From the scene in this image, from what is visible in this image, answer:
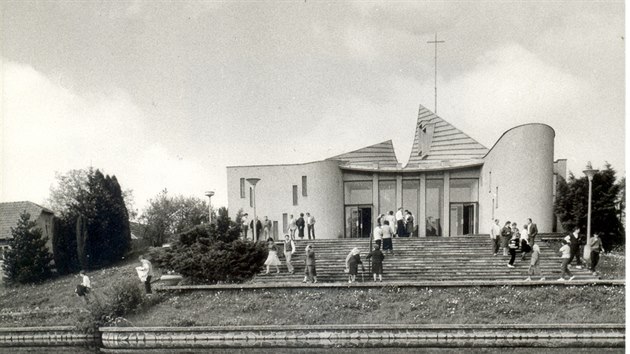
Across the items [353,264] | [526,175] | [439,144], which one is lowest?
[353,264]

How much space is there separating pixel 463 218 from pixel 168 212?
19097 mm

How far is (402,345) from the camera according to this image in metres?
11.5

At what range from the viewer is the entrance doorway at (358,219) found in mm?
25359

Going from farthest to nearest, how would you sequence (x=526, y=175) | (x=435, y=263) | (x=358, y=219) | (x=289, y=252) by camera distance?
1. (x=358, y=219)
2. (x=526, y=175)
3. (x=289, y=252)
4. (x=435, y=263)

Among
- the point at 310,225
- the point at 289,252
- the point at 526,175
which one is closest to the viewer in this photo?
the point at 289,252

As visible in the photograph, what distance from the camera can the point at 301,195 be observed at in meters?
25.0

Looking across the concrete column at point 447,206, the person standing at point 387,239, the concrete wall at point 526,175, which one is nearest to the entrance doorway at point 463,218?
the concrete column at point 447,206

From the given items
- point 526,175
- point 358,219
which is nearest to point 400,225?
point 358,219

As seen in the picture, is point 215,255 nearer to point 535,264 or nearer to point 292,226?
point 292,226

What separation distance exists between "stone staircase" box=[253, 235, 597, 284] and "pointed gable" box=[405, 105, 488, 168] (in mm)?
6624

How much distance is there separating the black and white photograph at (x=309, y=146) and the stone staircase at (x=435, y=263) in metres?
0.11

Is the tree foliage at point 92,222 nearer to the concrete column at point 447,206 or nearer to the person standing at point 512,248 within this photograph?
the concrete column at point 447,206

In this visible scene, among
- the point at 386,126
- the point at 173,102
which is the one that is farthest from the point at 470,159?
the point at 173,102

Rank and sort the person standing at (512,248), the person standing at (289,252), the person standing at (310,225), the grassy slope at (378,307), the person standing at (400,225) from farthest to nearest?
1. the person standing at (310,225)
2. the person standing at (400,225)
3. the person standing at (289,252)
4. the person standing at (512,248)
5. the grassy slope at (378,307)
